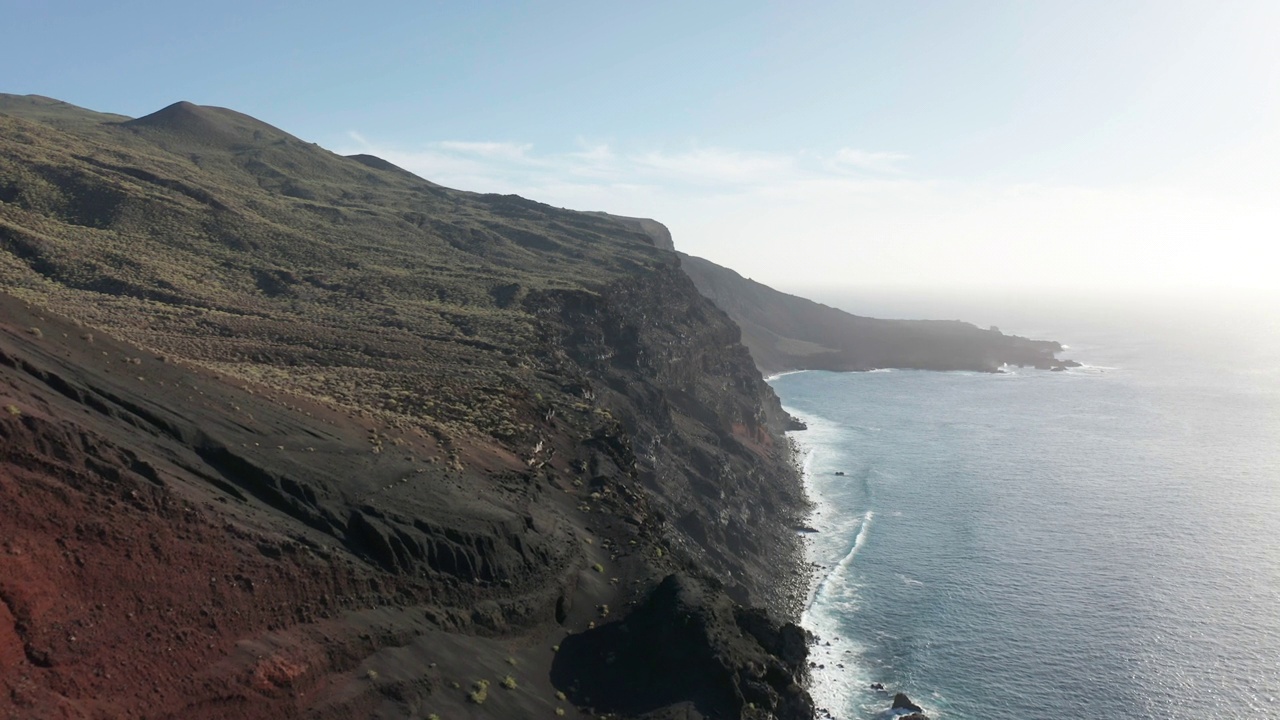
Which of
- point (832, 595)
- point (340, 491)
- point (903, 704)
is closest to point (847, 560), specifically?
point (832, 595)

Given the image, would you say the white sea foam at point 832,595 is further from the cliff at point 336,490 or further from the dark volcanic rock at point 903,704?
the cliff at point 336,490

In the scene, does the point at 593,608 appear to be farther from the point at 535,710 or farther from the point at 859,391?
the point at 859,391

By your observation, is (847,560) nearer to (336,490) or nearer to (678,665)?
(678,665)

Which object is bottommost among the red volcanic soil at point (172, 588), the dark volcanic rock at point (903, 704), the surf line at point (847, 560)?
the dark volcanic rock at point (903, 704)

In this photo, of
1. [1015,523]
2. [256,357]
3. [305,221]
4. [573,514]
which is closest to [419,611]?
[573,514]

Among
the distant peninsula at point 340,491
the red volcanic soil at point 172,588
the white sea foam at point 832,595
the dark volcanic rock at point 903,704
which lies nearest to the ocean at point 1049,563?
the white sea foam at point 832,595

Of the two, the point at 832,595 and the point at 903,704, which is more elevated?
the point at 832,595
